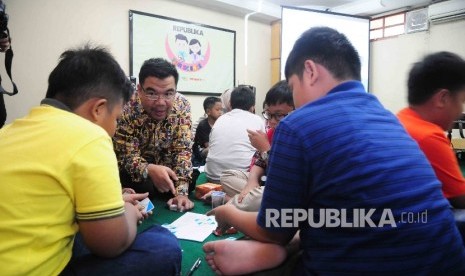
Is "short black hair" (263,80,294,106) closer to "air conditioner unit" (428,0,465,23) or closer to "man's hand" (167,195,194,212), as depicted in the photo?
"man's hand" (167,195,194,212)

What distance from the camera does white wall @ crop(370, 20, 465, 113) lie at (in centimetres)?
432

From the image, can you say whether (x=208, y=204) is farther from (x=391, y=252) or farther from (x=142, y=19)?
(x=142, y=19)

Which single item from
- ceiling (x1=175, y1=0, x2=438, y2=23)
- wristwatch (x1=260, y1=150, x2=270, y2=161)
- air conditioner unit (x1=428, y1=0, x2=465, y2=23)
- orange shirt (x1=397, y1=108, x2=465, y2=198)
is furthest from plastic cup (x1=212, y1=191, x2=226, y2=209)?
air conditioner unit (x1=428, y1=0, x2=465, y2=23)

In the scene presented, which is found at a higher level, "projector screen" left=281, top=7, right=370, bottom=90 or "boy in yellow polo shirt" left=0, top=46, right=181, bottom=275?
"projector screen" left=281, top=7, right=370, bottom=90

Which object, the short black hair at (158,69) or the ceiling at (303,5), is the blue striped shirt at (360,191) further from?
the ceiling at (303,5)

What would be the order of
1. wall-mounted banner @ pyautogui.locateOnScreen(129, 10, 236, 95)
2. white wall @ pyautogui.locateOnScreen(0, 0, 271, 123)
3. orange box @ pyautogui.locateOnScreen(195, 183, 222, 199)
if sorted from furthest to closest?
wall-mounted banner @ pyautogui.locateOnScreen(129, 10, 236, 95) → white wall @ pyautogui.locateOnScreen(0, 0, 271, 123) → orange box @ pyautogui.locateOnScreen(195, 183, 222, 199)

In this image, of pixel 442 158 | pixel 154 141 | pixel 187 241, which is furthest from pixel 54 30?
pixel 442 158

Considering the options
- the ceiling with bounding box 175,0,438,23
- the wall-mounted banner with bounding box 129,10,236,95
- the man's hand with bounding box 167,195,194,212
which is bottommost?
the man's hand with bounding box 167,195,194,212

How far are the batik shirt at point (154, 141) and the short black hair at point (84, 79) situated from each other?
956 mm

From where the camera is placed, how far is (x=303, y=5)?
16.5 ft

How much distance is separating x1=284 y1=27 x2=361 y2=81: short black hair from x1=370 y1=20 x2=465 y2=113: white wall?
155 inches

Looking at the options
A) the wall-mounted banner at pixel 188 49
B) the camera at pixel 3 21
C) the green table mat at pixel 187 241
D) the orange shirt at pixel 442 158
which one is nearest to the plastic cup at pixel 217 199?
the green table mat at pixel 187 241

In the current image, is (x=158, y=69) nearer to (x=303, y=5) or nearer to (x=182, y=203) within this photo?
(x=182, y=203)

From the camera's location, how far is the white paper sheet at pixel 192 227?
145 centimetres
